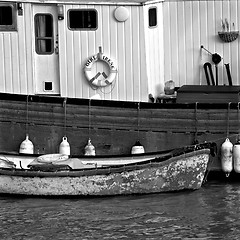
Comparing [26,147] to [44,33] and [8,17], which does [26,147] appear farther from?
[8,17]

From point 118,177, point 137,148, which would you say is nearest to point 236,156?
point 137,148

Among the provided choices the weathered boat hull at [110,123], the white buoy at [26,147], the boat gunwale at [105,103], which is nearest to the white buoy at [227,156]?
the weathered boat hull at [110,123]

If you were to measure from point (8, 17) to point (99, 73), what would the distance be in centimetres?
200

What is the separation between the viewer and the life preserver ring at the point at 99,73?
26.2m

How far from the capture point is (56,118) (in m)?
26.0

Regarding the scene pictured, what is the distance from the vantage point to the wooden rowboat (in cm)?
2475

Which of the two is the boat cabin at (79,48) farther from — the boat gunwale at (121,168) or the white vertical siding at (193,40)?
the boat gunwale at (121,168)

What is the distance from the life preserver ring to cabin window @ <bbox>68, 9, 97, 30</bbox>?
22.5 inches

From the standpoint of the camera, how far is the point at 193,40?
89.1 feet

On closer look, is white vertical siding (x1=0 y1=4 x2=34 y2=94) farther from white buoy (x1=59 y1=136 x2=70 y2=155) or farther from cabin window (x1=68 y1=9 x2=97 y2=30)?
white buoy (x1=59 y1=136 x2=70 y2=155)

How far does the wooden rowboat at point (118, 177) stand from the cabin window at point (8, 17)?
9.65 ft

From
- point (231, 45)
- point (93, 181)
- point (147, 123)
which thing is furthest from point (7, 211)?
point (231, 45)

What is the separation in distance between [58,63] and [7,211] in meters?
3.65

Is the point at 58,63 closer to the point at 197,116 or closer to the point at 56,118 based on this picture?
the point at 56,118
